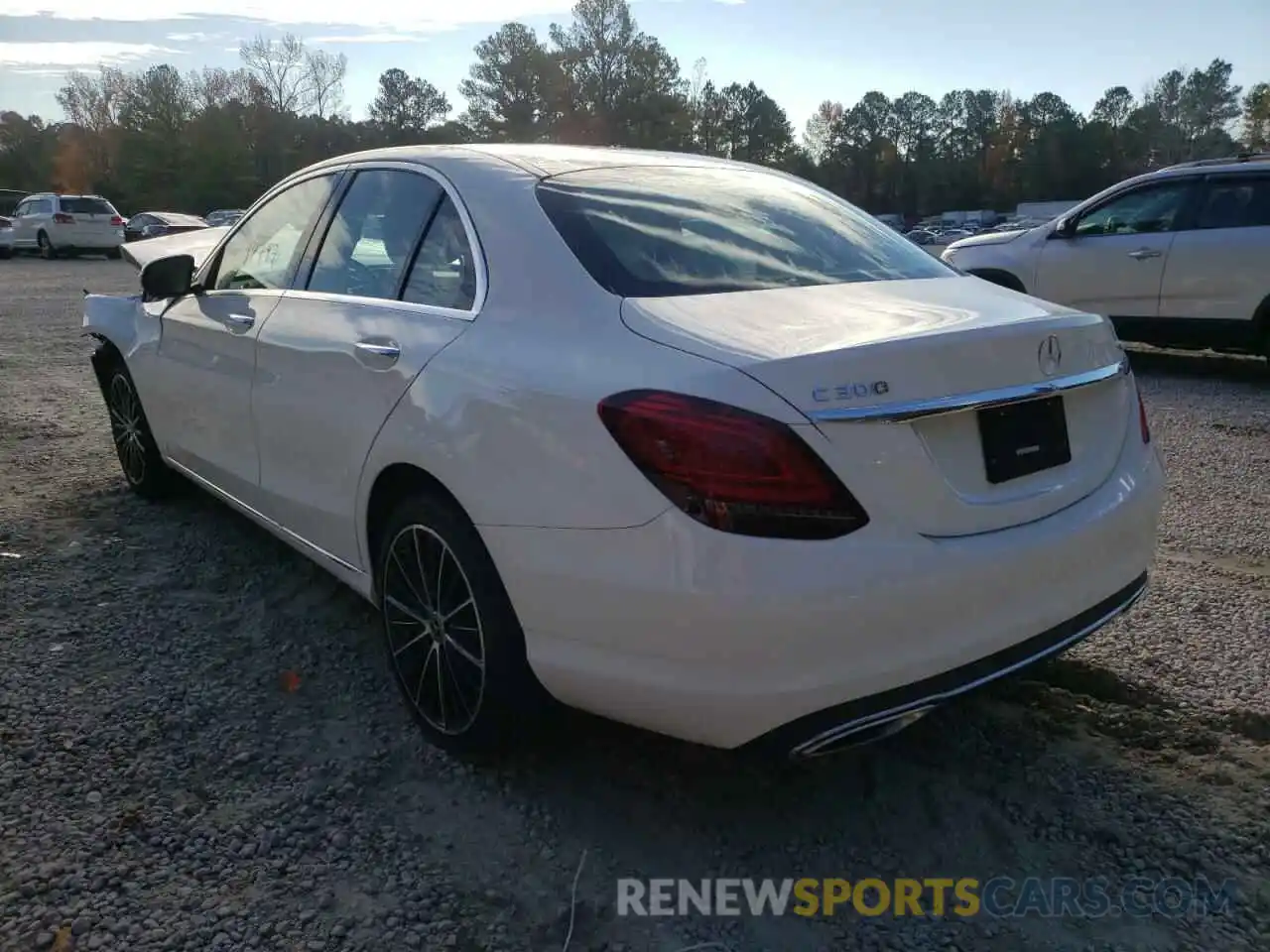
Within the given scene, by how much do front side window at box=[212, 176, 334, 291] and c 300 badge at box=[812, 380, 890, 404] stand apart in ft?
7.59

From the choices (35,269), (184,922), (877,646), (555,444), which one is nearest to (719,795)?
(877,646)

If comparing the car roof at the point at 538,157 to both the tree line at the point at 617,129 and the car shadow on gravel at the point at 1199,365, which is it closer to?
the car shadow on gravel at the point at 1199,365

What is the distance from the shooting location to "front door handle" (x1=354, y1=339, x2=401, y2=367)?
2.87 metres

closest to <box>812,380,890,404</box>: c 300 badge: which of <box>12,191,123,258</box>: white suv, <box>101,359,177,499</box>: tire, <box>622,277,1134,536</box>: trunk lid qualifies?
<box>622,277,1134,536</box>: trunk lid

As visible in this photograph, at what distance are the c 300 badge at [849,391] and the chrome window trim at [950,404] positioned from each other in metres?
0.02

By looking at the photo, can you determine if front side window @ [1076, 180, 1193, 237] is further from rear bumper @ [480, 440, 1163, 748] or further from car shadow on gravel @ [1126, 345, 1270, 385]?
rear bumper @ [480, 440, 1163, 748]

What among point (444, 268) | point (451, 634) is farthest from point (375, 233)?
point (451, 634)

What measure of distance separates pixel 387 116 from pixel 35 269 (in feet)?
210

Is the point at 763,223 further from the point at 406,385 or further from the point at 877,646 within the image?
the point at 877,646

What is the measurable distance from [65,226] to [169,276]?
31.1 metres

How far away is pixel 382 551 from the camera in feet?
9.67

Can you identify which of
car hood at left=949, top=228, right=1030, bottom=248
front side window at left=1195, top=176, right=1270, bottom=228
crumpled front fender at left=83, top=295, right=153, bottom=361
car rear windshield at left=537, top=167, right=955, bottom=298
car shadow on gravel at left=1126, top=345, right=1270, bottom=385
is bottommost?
car shadow on gravel at left=1126, top=345, right=1270, bottom=385

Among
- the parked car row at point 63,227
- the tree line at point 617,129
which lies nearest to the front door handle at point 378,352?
the parked car row at point 63,227

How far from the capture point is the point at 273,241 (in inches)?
155
